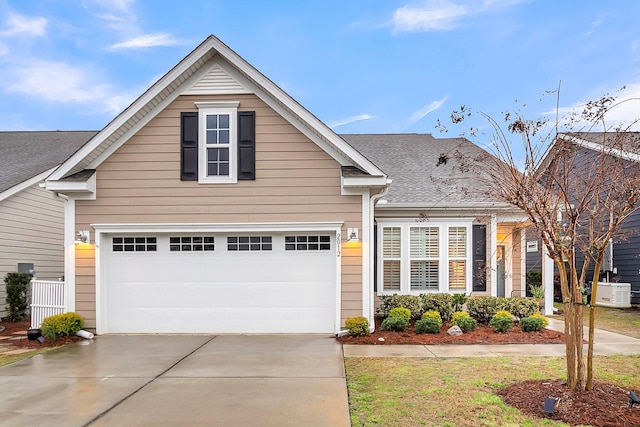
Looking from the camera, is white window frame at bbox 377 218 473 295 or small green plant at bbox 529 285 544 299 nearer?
white window frame at bbox 377 218 473 295

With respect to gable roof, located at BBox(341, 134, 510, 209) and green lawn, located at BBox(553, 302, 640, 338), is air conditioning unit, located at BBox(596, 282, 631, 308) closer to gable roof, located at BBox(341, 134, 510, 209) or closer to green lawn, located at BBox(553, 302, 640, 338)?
green lawn, located at BBox(553, 302, 640, 338)

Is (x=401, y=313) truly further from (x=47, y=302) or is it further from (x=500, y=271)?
(x=47, y=302)

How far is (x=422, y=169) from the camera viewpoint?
14.2 meters

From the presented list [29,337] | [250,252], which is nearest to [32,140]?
[29,337]

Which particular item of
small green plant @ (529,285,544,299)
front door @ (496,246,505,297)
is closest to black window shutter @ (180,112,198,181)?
front door @ (496,246,505,297)

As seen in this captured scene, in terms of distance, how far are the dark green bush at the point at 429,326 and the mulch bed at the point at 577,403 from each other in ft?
12.5

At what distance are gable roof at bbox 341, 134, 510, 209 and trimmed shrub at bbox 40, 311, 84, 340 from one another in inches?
291

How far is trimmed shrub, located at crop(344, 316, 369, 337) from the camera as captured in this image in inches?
372

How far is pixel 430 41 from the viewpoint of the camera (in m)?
21.3

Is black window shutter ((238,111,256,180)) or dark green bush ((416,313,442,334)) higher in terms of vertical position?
black window shutter ((238,111,256,180))

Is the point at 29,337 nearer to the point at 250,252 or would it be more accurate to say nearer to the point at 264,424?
the point at 250,252

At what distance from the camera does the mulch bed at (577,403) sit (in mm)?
4812

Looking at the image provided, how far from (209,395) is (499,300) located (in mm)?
7574

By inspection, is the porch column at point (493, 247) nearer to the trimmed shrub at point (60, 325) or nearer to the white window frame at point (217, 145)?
the white window frame at point (217, 145)
